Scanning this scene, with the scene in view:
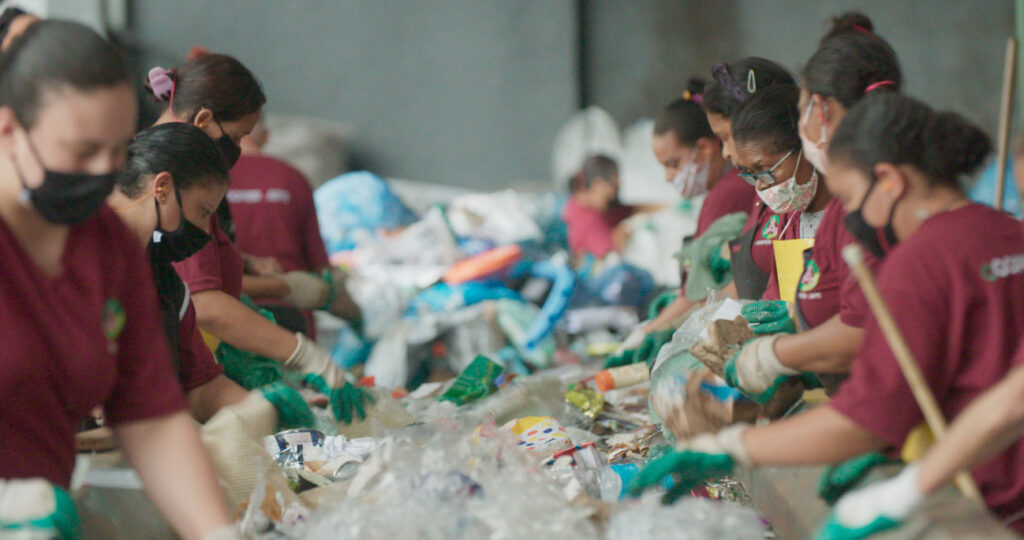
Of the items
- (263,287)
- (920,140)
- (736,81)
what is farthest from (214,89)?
(920,140)

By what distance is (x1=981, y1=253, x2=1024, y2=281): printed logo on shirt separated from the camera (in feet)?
5.52

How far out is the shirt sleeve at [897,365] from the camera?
65.6 inches

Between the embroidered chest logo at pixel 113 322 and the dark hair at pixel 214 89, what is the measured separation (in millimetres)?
1510

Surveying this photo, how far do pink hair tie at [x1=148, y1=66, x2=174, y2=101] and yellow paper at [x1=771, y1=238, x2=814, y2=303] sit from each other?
201cm

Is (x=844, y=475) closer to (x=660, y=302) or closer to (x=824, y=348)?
(x=824, y=348)

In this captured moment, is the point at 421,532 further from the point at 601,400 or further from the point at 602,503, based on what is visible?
the point at 601,400

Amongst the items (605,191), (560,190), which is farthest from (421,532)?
(560,190)

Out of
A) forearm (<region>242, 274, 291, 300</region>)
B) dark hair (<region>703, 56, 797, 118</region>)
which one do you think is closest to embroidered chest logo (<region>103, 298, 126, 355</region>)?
forearm (<region>242, 274, 291, 300</region>)

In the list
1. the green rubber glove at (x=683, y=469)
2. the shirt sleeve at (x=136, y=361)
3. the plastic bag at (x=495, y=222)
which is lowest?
the plastic bag at (x=495, y=222)

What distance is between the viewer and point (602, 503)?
2.08 meters

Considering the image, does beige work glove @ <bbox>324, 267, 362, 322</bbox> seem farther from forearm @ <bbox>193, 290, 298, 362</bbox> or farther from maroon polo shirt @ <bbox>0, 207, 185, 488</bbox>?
maroon polo shirt @ <bbox>0, 207, 185, 488</bbox>

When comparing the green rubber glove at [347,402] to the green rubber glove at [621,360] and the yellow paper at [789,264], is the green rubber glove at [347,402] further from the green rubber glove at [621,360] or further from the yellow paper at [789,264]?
the yellow paper at [789,264]

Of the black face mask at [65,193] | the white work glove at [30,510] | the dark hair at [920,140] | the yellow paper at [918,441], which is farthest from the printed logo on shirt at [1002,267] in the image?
the white work glove at [30,510]

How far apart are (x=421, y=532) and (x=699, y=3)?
7.23 meters
